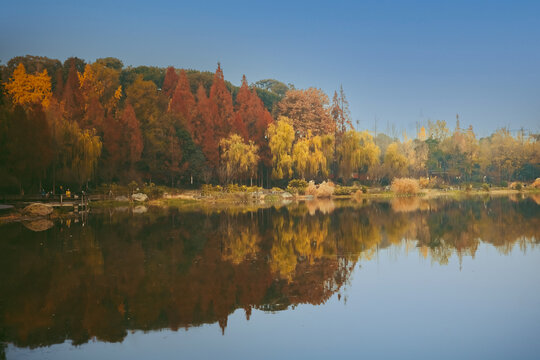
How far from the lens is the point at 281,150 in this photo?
51.3 m

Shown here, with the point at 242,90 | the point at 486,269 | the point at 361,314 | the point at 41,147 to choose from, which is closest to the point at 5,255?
the point at 361,314

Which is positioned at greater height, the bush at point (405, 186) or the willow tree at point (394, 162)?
the willow tree at point (394, 162)

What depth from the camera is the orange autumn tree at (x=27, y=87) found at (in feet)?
151

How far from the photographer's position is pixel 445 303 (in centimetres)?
927

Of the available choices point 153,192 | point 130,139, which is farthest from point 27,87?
point 153,192

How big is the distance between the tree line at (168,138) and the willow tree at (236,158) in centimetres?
12

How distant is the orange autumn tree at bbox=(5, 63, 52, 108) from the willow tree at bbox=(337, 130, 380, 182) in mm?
32670

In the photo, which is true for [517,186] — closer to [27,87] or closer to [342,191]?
[342,191]

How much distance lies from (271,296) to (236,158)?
37.8 m

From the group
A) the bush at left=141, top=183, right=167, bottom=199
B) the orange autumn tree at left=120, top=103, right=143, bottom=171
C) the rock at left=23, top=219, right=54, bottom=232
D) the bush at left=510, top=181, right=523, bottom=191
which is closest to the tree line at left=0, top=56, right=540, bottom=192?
the orange autumn tree at left=120, top=103, right=143, bottom=171

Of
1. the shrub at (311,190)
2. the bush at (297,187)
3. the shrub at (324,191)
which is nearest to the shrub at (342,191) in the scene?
the shrub at (324,191)

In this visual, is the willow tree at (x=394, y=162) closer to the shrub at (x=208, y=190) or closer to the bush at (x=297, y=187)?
the bush at (x=297, y=187)

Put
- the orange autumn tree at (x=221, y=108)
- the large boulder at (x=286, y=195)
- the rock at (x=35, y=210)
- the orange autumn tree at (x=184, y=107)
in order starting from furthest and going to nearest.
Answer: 1. the orange autumn tree at (x=221, y=108)
2. the orange autumn tree at (x=184, y=107)
3. the large boulder at (x=286, y=195)
4. the rock at (x=35, y=210)

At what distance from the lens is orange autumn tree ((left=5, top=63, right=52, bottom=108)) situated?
46.2 meters
